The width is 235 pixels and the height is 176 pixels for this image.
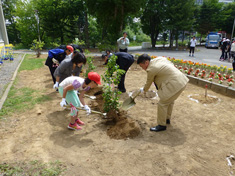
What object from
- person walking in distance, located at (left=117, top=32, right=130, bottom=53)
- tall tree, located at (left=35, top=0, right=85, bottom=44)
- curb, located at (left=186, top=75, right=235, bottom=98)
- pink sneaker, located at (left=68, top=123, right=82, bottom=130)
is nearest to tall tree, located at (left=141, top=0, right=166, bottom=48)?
tall tree, located at (left=35, top=0, right=85, bottom=44)

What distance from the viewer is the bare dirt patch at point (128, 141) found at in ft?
7.96

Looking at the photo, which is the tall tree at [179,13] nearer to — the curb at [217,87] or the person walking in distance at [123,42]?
the person walking in distance at [123,42]

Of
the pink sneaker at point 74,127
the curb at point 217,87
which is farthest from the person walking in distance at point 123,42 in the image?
the pink sneaker at point 74,127

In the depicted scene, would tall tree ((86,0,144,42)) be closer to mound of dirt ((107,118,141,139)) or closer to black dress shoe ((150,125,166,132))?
mound of dirt ((107,118,141,139))

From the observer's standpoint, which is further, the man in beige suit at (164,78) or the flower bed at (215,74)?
the flower bed at (215,74)

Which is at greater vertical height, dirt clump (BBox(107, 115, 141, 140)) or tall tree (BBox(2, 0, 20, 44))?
tall tree (BBox(2, 0, 20, 44))

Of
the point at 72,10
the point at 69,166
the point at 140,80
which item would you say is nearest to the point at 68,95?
the point at 69,166

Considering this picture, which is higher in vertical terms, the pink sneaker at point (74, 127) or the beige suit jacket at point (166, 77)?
the beige suit jacket at point (166, 77)

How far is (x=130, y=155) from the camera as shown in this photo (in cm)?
264

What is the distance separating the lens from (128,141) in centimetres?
300

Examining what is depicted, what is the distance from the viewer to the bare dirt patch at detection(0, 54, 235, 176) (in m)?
2.43

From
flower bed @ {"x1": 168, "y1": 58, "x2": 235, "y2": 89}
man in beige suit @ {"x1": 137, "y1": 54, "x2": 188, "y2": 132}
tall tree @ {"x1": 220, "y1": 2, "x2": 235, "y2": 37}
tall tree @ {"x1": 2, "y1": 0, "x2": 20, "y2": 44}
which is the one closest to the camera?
man in beige suit @ {"x1": 137, "y1": 54, "x2": 188, "y2": 132}

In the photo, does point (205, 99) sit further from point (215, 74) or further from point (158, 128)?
point (215, 74)

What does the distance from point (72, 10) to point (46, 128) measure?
1936cm
